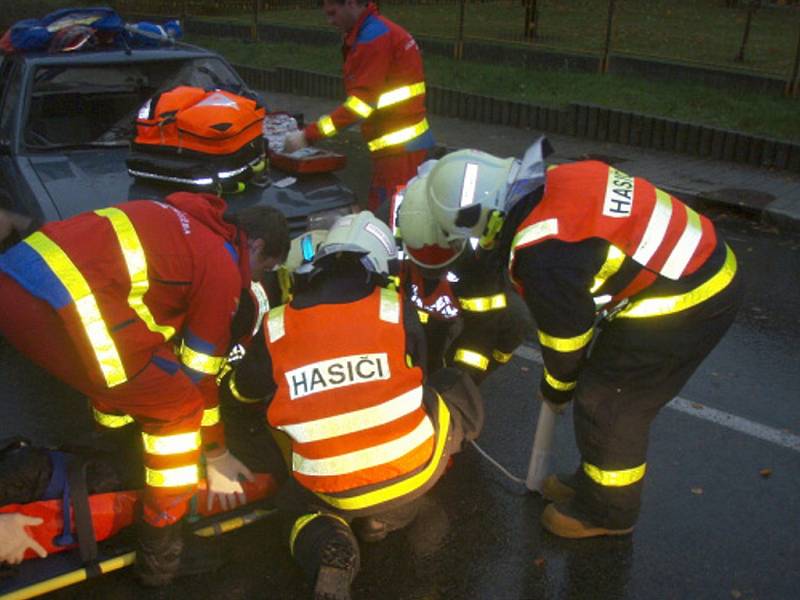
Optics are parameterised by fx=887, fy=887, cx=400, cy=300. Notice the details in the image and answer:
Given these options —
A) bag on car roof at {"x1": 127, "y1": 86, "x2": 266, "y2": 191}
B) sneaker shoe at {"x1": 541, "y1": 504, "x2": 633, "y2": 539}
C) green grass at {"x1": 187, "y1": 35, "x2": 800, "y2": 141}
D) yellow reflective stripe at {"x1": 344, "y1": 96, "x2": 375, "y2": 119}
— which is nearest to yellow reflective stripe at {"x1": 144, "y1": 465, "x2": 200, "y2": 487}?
sneaker shoe at {"x1": 541, "y1": 504, "x2": 633, "y2": 539}

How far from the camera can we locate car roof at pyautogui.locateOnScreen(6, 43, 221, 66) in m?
5.38

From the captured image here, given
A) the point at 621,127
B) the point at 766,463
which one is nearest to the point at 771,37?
the point at 621,127

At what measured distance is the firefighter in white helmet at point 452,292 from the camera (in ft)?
10.7

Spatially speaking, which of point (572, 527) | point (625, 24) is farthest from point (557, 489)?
point (625, 24)

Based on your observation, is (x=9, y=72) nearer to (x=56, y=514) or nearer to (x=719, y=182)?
(x=56, y=514)

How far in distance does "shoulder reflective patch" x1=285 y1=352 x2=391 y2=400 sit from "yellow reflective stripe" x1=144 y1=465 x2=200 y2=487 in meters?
0.53

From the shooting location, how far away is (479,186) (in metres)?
3.01

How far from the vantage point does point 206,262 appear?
9.71ft

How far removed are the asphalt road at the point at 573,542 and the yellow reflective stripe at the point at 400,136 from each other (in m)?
1.54

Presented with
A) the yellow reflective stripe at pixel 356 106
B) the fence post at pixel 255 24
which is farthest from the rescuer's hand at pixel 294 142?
the fence post at pixel 255 24

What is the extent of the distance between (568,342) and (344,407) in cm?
78

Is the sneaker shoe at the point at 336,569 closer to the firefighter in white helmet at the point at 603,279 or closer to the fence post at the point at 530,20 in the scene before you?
the firefighter in white helmet at the point at 603,279

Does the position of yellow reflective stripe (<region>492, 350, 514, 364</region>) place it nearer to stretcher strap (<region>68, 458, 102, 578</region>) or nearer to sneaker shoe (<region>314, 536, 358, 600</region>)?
sneaker shoe (<region>314, 536, 358, 600</region>)

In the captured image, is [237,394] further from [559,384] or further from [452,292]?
[559,384]
